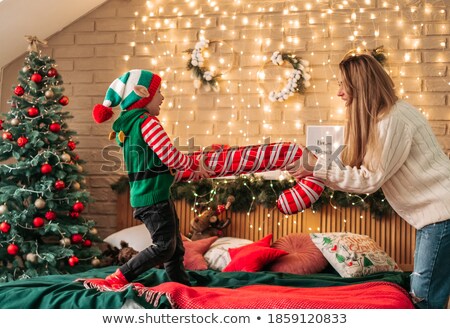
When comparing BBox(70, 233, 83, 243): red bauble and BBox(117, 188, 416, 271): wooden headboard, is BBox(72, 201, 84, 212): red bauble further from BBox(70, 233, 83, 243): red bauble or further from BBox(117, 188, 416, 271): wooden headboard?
BBox(117, 188, 416, 271): wooden headboard

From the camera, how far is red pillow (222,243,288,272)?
11.4 ft

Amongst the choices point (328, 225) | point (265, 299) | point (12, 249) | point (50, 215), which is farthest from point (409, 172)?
point (12, 249)

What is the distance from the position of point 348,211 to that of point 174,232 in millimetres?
1947

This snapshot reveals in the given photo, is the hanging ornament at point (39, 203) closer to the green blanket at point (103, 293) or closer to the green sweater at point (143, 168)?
the green blanket at point (103, 293)

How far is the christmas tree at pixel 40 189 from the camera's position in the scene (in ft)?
12.8

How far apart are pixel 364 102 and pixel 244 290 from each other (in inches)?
36.4

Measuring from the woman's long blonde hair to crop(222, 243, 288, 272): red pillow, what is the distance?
125 cm

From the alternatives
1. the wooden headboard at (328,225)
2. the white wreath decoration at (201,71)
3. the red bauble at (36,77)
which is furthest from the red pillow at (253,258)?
the red bauble at (36,77)

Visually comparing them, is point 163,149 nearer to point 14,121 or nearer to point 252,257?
point 252,257

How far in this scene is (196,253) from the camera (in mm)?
3793

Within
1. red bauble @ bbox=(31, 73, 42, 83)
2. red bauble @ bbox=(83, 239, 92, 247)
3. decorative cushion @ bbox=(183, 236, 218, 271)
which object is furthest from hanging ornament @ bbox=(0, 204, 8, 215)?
decorative cushion @ bbox=(183, 236, 218, 271)

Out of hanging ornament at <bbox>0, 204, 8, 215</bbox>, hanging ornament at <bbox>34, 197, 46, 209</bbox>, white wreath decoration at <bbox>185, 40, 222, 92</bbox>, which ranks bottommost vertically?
hanging ornament at <bbox>0, 204, 8, 215</bbox>
